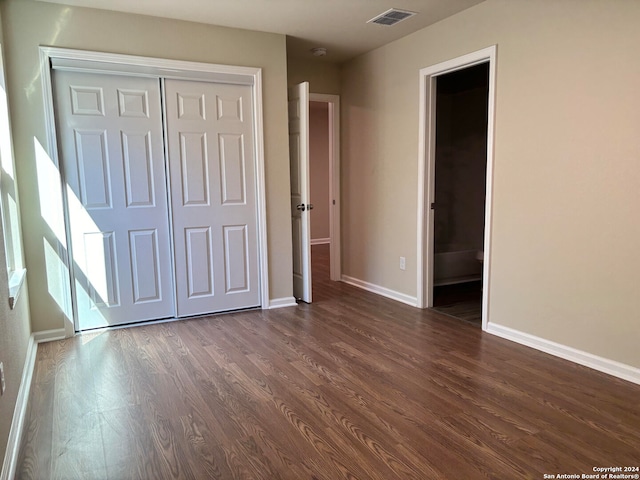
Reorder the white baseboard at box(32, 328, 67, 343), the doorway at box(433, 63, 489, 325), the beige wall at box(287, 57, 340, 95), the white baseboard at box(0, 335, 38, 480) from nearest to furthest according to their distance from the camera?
the white baseboard at box(0, 335, 38, 480)
the white baseboard at box(32, 328, 67, 343)
the beige wall at box(287, 57, 340, 95)
the doorway at box(433, 63, 489, 325)

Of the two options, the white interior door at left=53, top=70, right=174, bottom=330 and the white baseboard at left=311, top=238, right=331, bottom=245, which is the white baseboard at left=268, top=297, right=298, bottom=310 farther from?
the white baseboard at left=311, top=238, right=331, bottom=245

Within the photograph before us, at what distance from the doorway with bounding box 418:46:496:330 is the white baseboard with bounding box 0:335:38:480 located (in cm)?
308

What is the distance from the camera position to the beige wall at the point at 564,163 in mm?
2514

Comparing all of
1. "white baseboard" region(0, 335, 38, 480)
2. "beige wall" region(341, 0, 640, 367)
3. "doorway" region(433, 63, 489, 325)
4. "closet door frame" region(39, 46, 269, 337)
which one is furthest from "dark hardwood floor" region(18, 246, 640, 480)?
"doorway" region(433, 63, 489, 325)

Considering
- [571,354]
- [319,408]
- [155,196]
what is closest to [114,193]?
[155,196]

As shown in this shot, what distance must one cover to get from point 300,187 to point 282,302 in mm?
1119

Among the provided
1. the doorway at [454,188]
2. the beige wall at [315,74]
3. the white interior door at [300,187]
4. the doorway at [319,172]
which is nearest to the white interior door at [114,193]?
the white interior door at [300,187]

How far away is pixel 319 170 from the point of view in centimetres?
835

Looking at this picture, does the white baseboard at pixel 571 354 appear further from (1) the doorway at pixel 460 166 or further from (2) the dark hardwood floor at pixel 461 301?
(1) the doorway at pixel 460 166

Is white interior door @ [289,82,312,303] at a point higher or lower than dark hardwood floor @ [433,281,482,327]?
higher

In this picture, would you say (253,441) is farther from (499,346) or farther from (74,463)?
(499,346)

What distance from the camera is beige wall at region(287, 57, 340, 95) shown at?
476cm

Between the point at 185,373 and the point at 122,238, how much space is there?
143 cm

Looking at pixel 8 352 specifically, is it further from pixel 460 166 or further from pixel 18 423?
pixel 460 166
